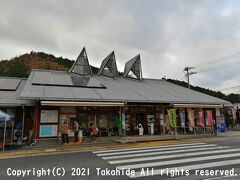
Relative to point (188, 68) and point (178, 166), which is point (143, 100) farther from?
point (188, 68)

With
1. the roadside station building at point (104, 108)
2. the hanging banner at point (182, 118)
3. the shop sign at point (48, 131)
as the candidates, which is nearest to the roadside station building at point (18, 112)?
the roadside station building at point (104, 108)

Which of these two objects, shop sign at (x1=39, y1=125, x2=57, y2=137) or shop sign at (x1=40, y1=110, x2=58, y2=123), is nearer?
shop sign at (x1=39, y1=125, x2=57, y2=137)

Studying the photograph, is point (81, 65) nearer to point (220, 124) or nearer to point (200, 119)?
point (200, 119)

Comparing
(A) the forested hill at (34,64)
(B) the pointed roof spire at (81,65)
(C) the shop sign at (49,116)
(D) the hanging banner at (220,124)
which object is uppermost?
A: (A) the forested hill at (34,64)

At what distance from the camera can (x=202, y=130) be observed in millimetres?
18828

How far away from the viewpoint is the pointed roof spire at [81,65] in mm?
21059

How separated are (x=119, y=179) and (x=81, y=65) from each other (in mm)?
17585

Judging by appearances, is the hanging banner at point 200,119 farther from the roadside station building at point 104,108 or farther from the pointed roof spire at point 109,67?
the pointed roof spire at point 109,67

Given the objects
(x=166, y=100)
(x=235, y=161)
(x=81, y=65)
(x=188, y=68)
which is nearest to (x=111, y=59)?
(x=81, y=65)

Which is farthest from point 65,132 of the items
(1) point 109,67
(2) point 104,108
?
(1) point 109,67

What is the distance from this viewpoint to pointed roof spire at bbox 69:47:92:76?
69.1 feet

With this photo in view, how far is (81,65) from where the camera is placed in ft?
69.9

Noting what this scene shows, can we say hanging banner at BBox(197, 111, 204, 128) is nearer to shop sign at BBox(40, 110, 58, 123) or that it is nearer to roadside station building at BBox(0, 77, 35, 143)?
shop sign at BBox(40, 110, 58, 123)

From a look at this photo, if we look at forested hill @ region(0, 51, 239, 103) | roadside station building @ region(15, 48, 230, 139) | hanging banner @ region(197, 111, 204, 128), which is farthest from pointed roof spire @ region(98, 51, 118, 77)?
forested hill @ region(0, 51, 239, 103)
